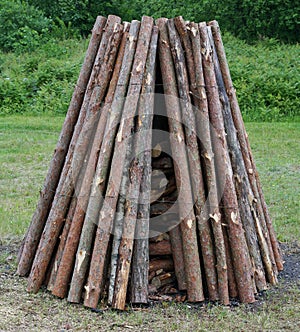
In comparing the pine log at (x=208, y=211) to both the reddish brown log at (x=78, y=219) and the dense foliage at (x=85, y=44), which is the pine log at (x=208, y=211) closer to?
the reddish brown log at (x=78, y=219)

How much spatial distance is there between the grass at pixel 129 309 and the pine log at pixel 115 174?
7.3 inches

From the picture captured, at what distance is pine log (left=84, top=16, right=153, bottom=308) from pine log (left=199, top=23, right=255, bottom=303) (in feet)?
1.67

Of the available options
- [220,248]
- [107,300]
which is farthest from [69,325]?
[220,248]

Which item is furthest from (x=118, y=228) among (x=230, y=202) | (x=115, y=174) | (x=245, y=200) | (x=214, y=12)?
(x=214, y=12)

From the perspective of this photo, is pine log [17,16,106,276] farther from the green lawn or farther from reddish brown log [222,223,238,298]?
reddish brown log [222,223,238,298]

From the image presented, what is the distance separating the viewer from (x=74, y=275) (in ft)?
13.7

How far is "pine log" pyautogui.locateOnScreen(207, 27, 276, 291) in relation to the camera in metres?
4.46

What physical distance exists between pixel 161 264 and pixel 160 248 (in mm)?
116

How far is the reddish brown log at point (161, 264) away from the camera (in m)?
4.45

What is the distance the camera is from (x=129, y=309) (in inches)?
162

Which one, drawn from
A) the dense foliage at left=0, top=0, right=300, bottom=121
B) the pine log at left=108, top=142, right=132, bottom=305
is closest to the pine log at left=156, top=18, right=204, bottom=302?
the pine log at left=108, top=142, right=132, bottom=305

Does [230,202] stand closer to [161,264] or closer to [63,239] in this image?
[161,264]

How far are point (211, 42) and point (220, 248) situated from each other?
145cm

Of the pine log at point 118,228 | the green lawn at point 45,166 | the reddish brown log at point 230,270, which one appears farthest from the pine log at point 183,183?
the green lawn at point 45,166
